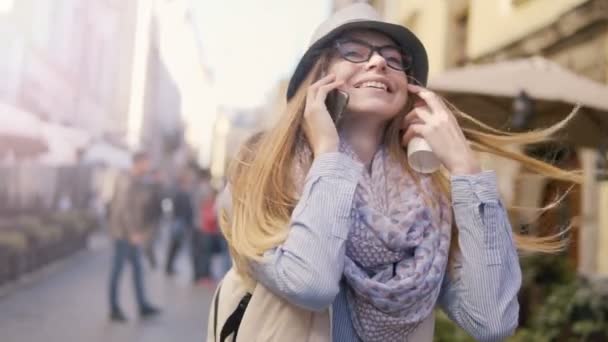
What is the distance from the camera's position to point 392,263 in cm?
141

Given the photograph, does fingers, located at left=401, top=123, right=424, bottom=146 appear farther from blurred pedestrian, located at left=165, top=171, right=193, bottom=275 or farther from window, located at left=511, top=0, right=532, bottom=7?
window, located at left=511, top=0, right=532, bottom=7

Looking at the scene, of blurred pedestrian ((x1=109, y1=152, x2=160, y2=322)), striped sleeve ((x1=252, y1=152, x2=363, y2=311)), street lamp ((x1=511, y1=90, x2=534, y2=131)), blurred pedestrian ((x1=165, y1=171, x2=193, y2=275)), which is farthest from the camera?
blurred pedestrian ((x1=165, y1=171, x2=193, y2=275))

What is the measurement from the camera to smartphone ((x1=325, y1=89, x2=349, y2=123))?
150 centimetres

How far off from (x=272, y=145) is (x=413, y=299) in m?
0.43

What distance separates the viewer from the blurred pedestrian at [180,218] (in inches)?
329

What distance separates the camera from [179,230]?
9383 mm

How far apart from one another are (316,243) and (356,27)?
512mm

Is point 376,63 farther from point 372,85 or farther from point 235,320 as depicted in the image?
point 235,320

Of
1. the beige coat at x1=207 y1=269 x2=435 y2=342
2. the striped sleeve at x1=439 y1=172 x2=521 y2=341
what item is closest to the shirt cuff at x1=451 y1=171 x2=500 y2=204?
the striped sleeve at x1=439 y1=172 x2=521 y2=341

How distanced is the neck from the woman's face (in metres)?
0.03

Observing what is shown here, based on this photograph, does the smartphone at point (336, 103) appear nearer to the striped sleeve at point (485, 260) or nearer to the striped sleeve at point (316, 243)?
the striped sleeve at point (316, 243)

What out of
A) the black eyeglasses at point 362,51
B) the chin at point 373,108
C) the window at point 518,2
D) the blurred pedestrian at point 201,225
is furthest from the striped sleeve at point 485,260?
the blurred pedestrian at point 201,225

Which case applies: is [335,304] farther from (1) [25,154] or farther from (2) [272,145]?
(1) [25,154]

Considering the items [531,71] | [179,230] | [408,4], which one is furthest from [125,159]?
[408,4]
